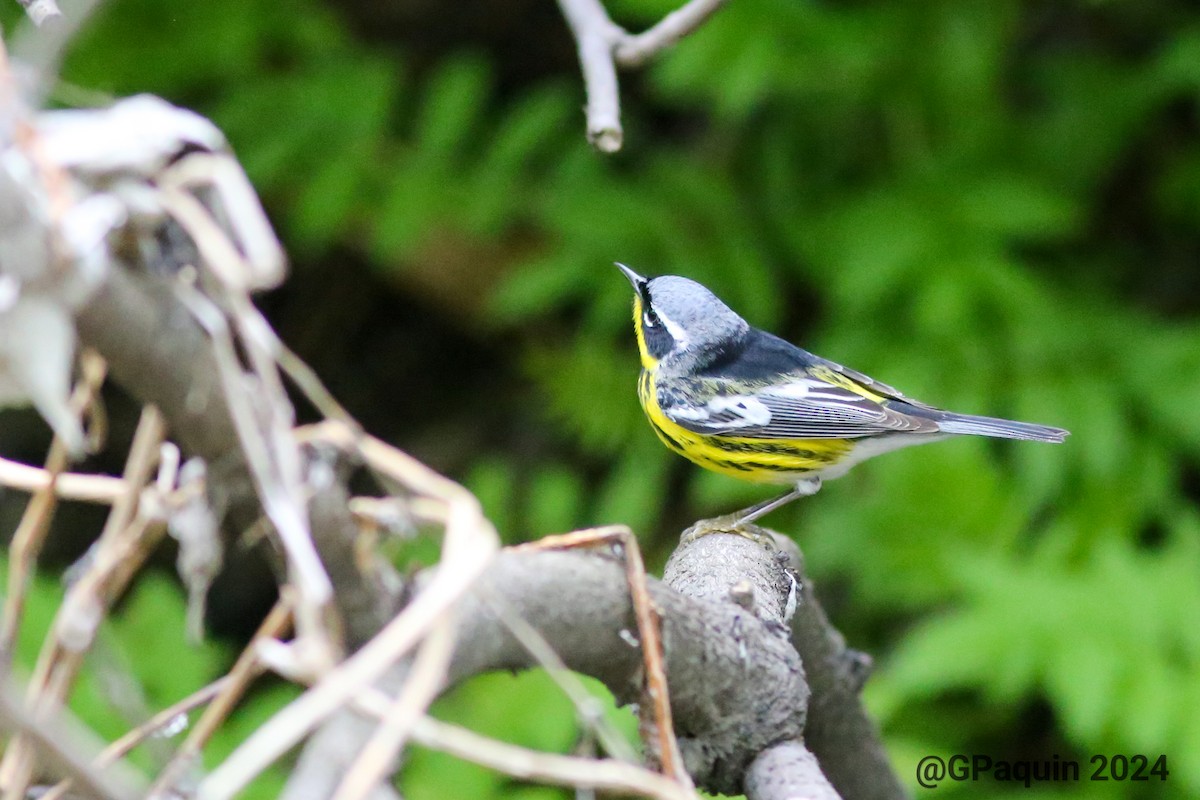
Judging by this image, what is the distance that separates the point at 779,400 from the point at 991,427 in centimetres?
38

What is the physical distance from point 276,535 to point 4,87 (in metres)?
0.25

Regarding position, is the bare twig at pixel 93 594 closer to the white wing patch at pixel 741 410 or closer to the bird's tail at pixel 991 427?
the white wing patch at pixel 741 410

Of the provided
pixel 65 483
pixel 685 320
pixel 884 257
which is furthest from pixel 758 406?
pixel 65 483

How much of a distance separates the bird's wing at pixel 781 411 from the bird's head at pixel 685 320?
0.18 feet

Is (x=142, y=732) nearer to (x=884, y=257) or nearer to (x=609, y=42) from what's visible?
(x=609, y=42)

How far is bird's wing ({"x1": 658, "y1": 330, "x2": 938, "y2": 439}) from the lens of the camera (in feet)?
7.46

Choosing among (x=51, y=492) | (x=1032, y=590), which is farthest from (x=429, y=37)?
(x=51, y=492)

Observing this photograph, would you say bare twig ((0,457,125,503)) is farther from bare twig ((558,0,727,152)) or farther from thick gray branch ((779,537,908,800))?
thick gray branch ((779,537,908,800))

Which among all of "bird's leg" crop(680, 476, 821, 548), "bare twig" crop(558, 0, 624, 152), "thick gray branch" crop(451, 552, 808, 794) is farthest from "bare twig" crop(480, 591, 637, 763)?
"bird's leg" crop(680, 476, 821, 548)

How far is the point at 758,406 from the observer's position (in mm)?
2328

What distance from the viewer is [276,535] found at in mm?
663

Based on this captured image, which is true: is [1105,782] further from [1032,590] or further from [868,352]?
[868,352]

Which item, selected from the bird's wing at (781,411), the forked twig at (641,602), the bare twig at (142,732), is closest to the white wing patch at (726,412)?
the bird's wing at (781,411)

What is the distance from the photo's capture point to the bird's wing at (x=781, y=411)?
226cm
